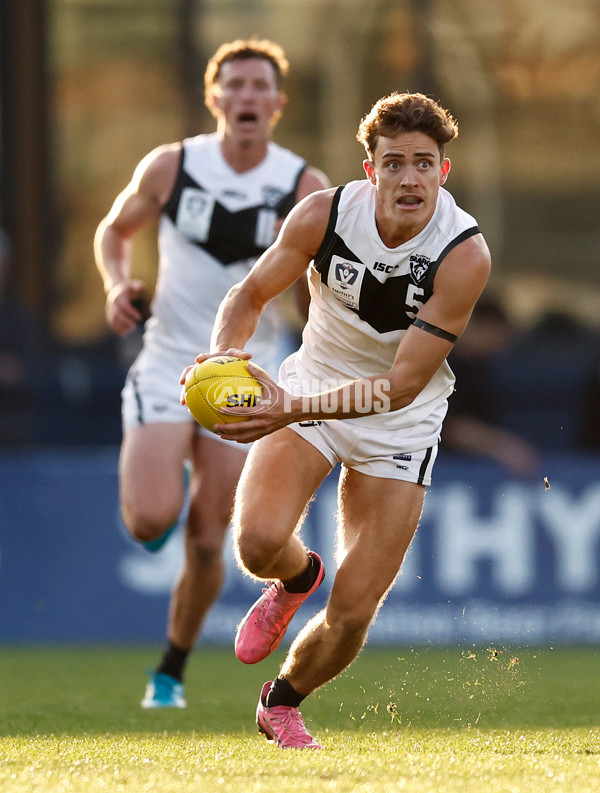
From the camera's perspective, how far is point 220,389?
4949 millimetres

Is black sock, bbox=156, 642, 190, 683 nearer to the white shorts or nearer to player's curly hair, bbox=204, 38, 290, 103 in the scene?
the white shorts

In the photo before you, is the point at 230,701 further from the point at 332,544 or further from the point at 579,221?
the point at 579,221

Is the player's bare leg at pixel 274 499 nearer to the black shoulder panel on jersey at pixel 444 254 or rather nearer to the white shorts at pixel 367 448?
the white shorts at pixel 367 448

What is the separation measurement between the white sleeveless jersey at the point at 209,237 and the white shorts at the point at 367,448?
162 centimetres

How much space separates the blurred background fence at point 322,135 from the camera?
42.4ft

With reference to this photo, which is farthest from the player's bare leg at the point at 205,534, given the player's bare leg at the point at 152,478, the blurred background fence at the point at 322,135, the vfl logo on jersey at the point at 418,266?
the blurred background fence at the point at 322,135

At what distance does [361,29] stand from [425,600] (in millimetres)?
6038

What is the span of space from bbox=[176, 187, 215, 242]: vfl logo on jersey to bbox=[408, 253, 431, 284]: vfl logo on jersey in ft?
6.71

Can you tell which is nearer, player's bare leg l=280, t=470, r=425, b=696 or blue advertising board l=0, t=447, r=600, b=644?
player's bare leg l=280, t=470, r=425, b=696

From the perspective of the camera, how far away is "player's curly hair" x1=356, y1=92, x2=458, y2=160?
507 cm

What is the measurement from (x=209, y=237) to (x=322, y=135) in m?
6.54

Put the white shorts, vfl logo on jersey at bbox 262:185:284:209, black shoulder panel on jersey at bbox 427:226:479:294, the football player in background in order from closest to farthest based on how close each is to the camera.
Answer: black shoulder panel on jersey at bbox 427:226:479:294, the white shorts, the football player in background, vfl logo on jersey at bbox 262:185:284:209

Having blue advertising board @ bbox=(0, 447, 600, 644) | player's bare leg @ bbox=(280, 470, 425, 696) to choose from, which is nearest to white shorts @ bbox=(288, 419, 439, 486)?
player's bare leg @ bbox=(280, 470, 425, 696)

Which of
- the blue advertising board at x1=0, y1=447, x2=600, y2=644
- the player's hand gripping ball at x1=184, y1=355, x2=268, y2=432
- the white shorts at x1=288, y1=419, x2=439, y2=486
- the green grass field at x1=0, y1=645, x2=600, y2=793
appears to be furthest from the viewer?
the blue advertising board at x1=0, y1=447, x2=600, y2=644
